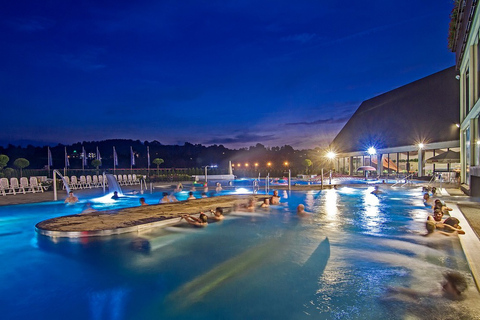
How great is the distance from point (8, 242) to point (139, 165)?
166 ft

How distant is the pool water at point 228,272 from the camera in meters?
3.78

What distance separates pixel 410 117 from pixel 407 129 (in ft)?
4.25

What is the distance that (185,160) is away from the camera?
61.2 metres

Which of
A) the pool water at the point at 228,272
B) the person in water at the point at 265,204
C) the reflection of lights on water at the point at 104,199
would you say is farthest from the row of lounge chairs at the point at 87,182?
the person in water at the point at 265,204

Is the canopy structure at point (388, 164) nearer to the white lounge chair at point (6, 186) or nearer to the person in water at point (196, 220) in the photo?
the person in water at point (196, 220)

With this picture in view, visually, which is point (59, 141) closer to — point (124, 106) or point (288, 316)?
point (124, 106)

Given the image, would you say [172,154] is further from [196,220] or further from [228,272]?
[228,272]

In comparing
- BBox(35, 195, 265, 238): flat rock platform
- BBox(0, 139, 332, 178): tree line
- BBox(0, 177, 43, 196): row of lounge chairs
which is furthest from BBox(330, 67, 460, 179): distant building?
BBox(0, 177, 43, 196): row of lounge chairs

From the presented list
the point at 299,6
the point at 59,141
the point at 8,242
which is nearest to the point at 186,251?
the point at 8,242

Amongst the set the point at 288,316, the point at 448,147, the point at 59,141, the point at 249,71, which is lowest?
the point at 288,316

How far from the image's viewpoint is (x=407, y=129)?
26234 millimetres

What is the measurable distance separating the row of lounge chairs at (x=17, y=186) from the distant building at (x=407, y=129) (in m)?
26.2

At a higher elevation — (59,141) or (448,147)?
(59,141)

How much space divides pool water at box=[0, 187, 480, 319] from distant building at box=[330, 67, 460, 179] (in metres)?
19.1
